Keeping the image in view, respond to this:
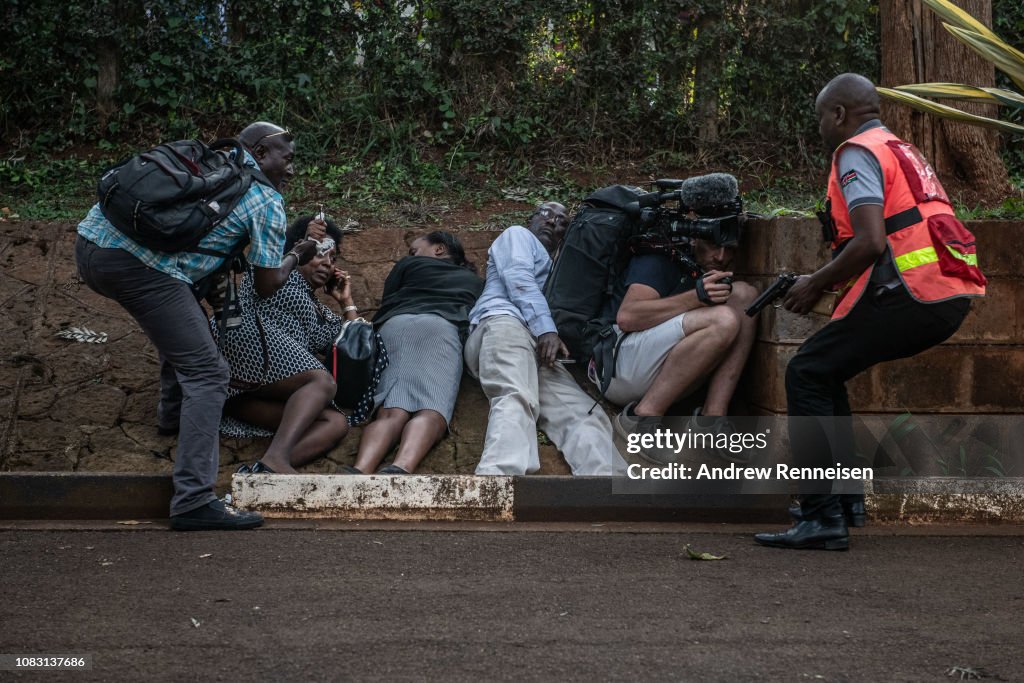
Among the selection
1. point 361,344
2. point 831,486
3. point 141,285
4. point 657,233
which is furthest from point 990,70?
point 141,285

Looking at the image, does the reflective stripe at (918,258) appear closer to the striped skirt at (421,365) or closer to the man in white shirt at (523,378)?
the man in white shirt at (523,378)

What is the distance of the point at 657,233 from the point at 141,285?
8.97 feet

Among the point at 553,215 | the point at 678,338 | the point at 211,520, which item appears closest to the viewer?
the point at 211,520

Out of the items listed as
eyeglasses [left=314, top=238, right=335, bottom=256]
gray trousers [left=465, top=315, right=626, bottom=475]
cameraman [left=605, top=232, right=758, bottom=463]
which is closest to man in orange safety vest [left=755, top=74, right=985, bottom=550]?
cameraman [left=605, top=232, right=758, bottom=463]

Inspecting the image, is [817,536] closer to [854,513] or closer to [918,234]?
[854,513]

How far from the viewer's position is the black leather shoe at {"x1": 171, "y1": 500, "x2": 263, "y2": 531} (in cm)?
495

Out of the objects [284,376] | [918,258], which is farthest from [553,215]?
[918,258]

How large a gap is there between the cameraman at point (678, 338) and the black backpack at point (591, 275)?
156 mm

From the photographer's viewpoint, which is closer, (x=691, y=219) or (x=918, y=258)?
(x=918, y=258)

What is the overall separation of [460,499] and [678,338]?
1.44 meters

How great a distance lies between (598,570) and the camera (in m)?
4.33

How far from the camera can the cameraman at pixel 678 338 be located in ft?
19.4

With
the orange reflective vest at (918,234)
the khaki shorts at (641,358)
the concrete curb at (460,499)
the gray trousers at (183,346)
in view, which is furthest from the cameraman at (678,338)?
the gray trousers at (183,346)

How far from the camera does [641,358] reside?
19.7ft
